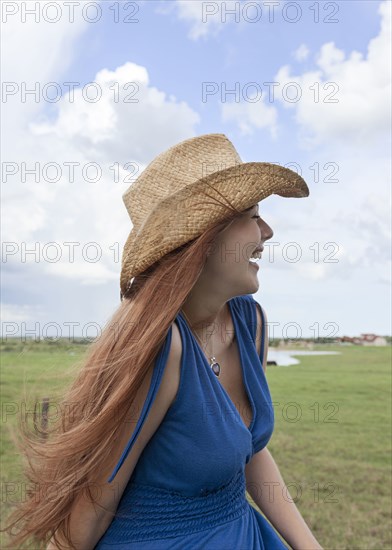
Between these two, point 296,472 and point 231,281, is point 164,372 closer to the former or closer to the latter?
point 231,281

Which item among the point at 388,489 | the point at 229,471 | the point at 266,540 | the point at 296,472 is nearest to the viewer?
the point at 229,471

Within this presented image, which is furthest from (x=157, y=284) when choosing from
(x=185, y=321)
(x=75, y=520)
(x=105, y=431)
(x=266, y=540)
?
(x=266, y=540)

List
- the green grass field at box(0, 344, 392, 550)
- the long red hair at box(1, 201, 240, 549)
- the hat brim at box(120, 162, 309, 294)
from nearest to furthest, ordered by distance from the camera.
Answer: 1. the long red hair at box(1, 201, 240, 549)
2. the hat brim at box(120, 162, 309, 294)
3. the green grass field at box(0, 344, 392, 550)

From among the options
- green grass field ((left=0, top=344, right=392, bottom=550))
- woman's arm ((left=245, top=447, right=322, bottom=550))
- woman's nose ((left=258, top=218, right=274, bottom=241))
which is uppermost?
woman's nose ((left=258, top=218, right=274, bottom=241))

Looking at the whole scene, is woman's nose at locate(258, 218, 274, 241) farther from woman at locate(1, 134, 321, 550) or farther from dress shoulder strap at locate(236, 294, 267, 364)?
dress shoulder strap at locate(236, 294, 267, 364)

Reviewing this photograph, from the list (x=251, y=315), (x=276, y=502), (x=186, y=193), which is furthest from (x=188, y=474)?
(x=186, y=193)

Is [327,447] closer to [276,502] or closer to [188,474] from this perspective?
[276,502]

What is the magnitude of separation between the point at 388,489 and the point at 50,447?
18.0ft

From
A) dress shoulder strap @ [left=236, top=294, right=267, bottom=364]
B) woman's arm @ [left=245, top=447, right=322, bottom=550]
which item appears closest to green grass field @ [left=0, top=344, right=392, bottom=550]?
dress shoulder strap @ [left=236, top=294, right=267, bottom=364]

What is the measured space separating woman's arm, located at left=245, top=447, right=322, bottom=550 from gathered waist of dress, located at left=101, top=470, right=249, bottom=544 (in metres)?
0.31

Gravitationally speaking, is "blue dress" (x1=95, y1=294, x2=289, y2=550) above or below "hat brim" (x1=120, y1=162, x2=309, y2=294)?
below

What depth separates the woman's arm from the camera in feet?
5.92

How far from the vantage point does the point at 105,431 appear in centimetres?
145

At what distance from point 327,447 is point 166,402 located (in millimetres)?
7246
